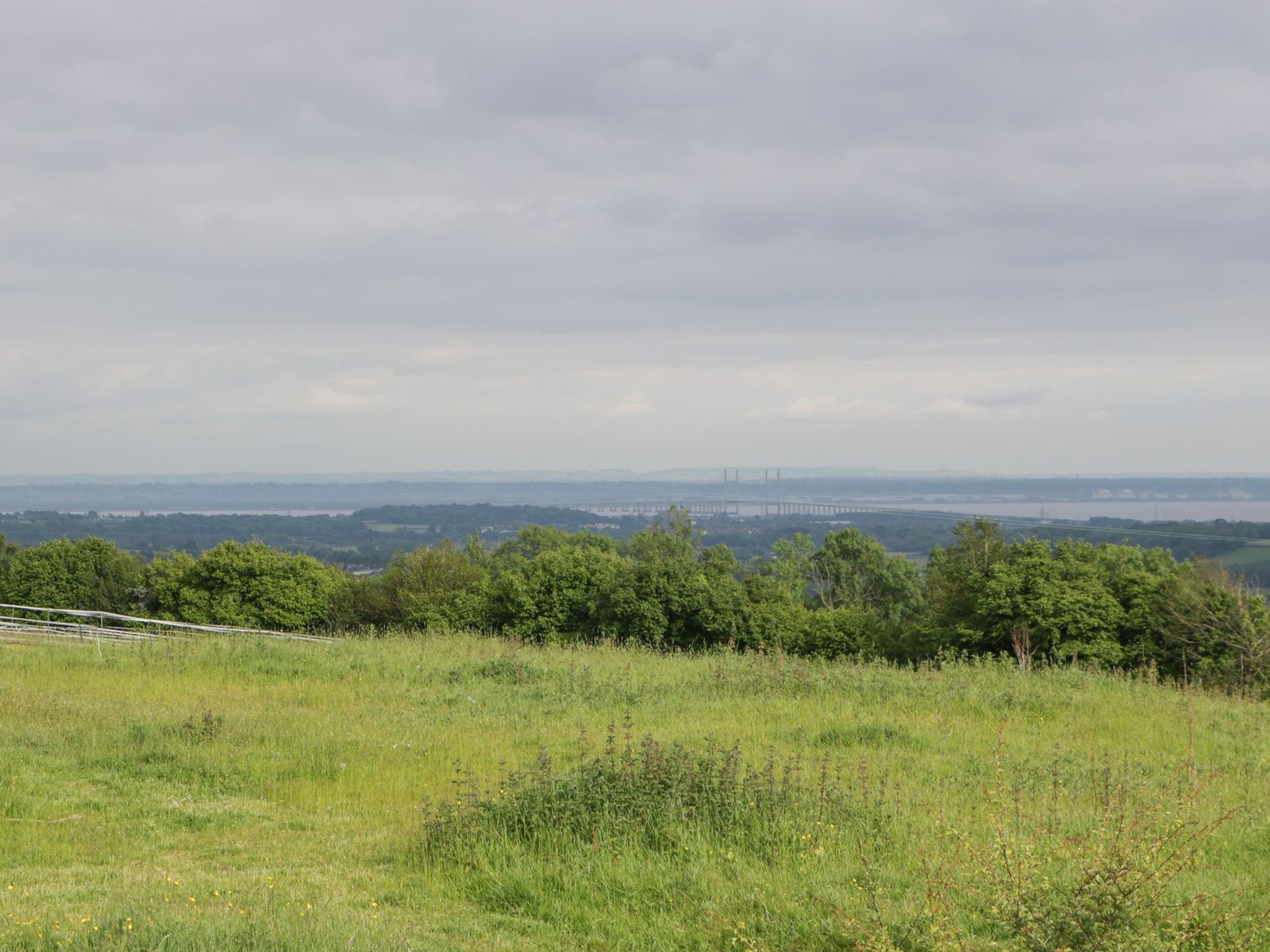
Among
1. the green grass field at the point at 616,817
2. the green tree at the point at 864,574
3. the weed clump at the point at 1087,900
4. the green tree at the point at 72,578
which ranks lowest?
the green tree at the point at 864,574

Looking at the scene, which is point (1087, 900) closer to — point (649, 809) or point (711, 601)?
point (649, 809)

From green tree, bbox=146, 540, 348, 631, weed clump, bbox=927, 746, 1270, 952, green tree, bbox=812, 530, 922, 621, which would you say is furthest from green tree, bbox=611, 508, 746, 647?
green tree, bbox=812, 530, 922, 621

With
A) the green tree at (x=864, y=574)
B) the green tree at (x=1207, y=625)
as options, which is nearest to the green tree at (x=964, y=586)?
the green tree at (x=1207, y=625)

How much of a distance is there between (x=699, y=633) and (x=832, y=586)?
1724 inches

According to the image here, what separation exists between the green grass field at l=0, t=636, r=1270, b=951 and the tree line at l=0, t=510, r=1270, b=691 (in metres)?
8.82

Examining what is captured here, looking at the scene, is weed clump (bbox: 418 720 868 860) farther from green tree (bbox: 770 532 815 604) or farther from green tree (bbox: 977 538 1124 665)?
green tree (bbox: 770 532 815 604)

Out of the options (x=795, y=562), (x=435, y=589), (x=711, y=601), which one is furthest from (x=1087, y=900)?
(x=795, y=562)

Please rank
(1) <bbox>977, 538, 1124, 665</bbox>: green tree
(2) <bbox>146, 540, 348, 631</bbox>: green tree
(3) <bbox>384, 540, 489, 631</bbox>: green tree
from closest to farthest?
1. (1) <bbox>977, 538, 1124, 665</bbox>: green tree
2. (3) <bbox>384, 540, 489, 631</bbox>: green tree
3. (2) <bbox>146, 540, 348, 631</bbox>: green tree

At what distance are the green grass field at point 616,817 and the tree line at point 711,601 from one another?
8822mm

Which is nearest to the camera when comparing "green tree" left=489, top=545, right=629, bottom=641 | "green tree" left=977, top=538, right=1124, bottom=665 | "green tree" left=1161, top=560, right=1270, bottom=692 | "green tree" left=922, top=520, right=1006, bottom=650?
"green tree" left=1161, top=560, right=1270, bottom=692

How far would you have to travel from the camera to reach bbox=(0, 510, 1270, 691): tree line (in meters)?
29.8

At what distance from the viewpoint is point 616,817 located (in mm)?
8969

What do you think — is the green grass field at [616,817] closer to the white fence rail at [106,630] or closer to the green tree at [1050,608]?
the white fence rail at [106,630]

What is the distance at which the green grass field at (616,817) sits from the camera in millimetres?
6832
